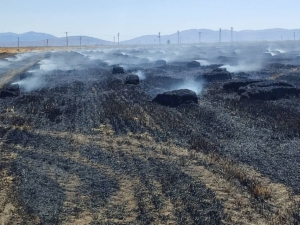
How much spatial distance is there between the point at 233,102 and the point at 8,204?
19.5 m

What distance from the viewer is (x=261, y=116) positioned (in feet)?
70.9

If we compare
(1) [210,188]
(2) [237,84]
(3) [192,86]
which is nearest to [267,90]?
(2) [237,84]

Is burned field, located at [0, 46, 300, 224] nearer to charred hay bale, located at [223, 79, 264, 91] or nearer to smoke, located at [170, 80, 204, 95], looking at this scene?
charred hay bale, located at [223, 79, 264, 91]

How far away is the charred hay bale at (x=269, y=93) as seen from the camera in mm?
27188

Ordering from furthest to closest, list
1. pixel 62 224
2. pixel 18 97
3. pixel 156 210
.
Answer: pixel 18 97 < pixel 156 210 < pixel 62 224

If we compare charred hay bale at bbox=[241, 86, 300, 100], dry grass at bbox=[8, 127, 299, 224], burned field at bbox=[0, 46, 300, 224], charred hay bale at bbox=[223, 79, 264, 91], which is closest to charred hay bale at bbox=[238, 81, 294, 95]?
charred hay bale at bbox=[241, 86, 300, 100]

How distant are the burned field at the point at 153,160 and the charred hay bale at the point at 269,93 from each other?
0.09 meters

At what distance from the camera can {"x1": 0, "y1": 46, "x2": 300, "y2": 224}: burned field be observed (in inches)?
386

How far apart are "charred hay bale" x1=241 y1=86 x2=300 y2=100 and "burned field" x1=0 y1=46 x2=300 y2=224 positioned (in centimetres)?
9

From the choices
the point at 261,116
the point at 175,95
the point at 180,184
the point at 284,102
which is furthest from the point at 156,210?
the point at 284,102

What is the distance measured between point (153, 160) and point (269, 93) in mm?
16387

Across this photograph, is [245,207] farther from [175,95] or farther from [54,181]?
[175,95]

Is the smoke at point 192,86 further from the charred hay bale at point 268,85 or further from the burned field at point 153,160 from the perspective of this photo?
the burned field at point 153,160

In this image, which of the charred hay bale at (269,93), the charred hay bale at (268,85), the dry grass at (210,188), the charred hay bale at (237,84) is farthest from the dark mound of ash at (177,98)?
the dry grass at (210,188)
